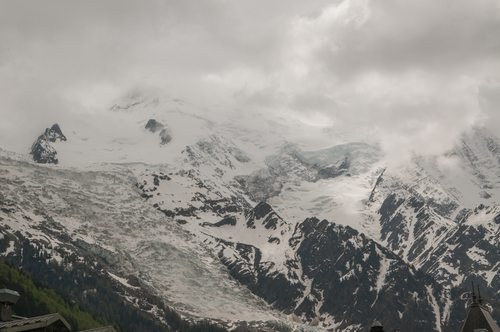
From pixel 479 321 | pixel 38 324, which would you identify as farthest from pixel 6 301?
pixel 479 321

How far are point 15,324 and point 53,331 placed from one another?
5.54ft

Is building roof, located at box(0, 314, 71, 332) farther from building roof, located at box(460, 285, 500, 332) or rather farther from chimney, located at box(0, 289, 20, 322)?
building roof, located at box(460, 285, 500, 332)

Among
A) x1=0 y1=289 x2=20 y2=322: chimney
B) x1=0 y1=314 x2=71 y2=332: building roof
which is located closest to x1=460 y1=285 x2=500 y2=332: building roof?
x1=0 y1=314 x2=71 y2=332: building roof

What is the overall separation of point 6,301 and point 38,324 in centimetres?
322

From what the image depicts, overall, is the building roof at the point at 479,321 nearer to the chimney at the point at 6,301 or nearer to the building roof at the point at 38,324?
the building roof at the point at 38,324

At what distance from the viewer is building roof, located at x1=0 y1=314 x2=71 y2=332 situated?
33312mm

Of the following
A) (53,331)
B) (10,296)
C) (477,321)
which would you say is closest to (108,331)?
(53,331)

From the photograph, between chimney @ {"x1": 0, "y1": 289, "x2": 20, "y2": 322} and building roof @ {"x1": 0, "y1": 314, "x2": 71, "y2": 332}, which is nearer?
building roof @ {"x1": 0, "y1": 314, "x2": 71, "y2": 332}

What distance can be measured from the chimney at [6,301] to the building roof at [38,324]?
51.1 inches

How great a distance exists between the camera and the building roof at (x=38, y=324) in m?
33.3

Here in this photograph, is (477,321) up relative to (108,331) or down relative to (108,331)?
up

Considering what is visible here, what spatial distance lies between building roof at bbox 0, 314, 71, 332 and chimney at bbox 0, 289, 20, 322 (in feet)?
4.26

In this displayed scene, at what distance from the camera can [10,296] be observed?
35281 mm

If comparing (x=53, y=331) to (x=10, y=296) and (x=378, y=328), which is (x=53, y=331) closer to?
(x=10, y=296)
